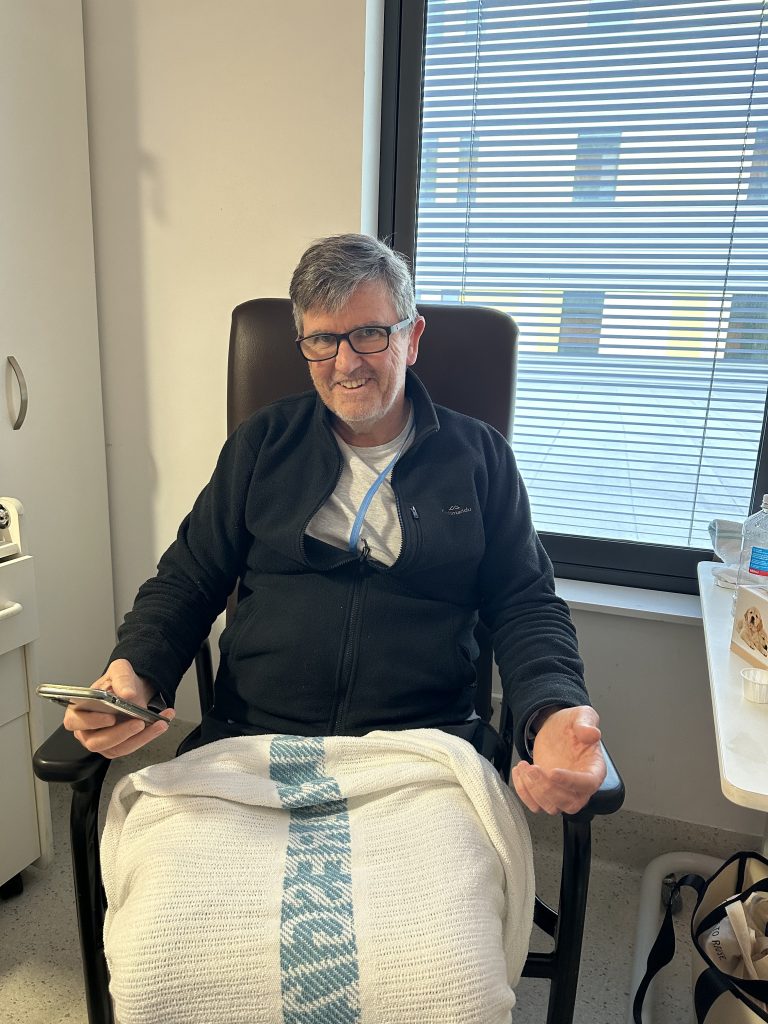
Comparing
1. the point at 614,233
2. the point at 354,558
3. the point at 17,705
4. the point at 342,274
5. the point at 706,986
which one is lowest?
the point at 706,986

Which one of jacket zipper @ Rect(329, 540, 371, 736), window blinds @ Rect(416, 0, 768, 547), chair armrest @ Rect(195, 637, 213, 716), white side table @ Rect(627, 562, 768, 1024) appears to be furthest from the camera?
window blinds @ Rect(416, 0, 768, 547)

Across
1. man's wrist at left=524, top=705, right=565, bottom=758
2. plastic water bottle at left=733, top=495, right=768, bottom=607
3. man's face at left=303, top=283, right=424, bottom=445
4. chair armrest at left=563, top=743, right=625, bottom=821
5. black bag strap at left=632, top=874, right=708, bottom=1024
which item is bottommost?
black bag strap at left=632, top=874, right=708, bottom=1024

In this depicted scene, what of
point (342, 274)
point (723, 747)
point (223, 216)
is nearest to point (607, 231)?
point (342, 274)

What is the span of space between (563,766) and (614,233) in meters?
1.23

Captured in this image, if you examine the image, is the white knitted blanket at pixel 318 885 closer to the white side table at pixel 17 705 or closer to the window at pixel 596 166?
the white side table at pixel 17 705

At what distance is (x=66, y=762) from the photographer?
898 mm

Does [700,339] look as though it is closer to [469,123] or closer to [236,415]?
[469,123]

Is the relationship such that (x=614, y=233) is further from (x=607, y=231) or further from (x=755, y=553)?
(x=755, y=553)

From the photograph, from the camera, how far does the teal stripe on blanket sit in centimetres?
81

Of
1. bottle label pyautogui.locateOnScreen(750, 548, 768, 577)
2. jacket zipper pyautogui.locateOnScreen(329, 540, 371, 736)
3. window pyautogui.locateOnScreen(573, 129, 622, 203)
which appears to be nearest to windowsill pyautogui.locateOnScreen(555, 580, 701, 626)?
bottle label pyautogui.locateOnScreen(750, 548, 768, 577)

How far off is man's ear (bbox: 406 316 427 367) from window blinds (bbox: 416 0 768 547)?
0.53m

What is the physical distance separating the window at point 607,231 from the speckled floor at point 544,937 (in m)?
0.58

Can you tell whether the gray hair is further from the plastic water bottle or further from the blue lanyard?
the plastic water bottle

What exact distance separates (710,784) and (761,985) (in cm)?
72
